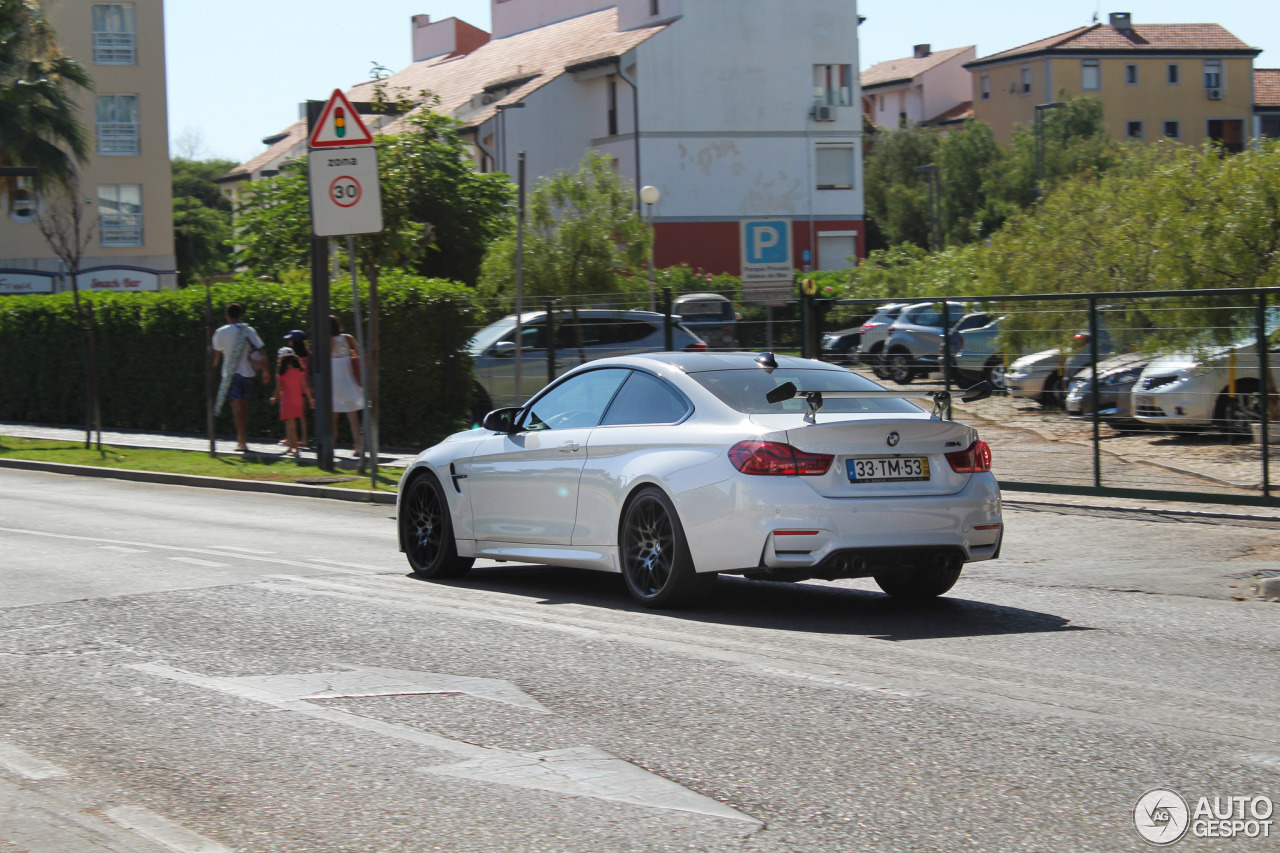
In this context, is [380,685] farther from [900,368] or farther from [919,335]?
[919,335]

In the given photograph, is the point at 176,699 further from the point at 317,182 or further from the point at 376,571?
the point at 317,182

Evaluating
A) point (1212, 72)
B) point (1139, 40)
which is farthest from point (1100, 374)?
point (1212, 72)

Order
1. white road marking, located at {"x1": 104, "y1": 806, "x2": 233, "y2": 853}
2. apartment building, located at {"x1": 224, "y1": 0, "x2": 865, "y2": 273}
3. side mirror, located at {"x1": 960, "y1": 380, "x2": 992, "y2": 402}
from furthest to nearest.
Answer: apartment building, located at {"x1": 224, "y1": 0, "x2": 865, "y2": 273} < side mirror, located at {"x1": 960, "y1": 380, "x2": 992, "y2": 402} < white road marking, located at {"x1": 104, "y1": 806, "x2": 233, "y2": 853}

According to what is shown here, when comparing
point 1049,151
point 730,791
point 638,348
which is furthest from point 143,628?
point 1049,151

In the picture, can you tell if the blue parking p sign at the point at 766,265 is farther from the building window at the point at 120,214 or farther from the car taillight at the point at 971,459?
the building window at the point at 120,214

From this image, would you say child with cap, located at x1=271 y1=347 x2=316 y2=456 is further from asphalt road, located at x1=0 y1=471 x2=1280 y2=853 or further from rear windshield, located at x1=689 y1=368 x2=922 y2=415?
rear windshield, located at x1=689 y1=368 x2=922 y2=415

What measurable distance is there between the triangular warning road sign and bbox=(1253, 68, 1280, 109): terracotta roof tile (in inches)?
3683

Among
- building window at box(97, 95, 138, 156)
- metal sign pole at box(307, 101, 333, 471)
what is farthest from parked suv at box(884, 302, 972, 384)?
building window at box(97, 95, 138, 156)

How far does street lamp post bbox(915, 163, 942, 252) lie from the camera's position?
69.2m

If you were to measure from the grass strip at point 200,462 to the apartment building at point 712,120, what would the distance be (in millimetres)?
37118

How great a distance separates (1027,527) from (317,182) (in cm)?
848

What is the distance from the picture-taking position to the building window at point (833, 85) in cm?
6166

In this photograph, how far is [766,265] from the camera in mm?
20500

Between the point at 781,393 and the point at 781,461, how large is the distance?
75 cm
